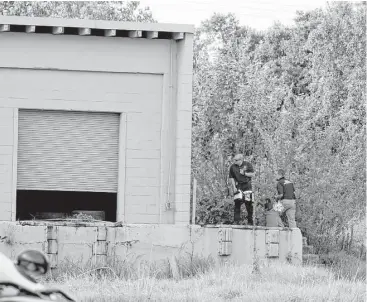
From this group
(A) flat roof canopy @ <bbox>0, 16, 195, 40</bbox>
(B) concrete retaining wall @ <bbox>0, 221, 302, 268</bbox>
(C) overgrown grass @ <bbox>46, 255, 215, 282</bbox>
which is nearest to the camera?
(C) overgrown grass @ <bbox>46, 255, 215, 282</bbox>

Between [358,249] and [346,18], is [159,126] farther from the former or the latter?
[346,18]

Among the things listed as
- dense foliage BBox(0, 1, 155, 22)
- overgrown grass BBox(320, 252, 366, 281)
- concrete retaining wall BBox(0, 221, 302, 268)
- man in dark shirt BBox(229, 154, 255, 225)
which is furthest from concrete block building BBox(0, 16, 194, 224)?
dense foliage BBox(0, 1, 155, 22)

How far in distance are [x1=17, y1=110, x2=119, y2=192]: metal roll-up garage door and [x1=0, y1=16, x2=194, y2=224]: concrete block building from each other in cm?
2

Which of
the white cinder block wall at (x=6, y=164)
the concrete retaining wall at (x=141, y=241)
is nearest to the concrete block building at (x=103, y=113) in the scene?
the white cinder block wall at (x=6, y=164)

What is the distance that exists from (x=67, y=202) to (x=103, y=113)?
3.24m

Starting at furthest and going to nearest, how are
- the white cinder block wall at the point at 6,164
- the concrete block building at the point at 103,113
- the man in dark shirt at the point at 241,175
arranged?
the man in dark shirt at the point at 241,175 → the concrete block building at the point at 103,113 → the white cinder block wall at the point at 6,164

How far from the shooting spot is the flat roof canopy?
18.2 m

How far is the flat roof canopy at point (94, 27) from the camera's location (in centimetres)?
1817

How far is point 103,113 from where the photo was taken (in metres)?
19.0

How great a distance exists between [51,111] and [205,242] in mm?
3863

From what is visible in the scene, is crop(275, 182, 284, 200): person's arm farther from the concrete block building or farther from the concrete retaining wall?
the concrete block building

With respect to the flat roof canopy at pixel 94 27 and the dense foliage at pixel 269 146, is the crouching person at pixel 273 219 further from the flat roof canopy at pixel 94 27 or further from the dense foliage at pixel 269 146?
the flat roof canopy at pixel 94 27

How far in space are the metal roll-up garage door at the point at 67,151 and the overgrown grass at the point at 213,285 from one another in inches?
91.3

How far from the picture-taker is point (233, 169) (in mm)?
19641
